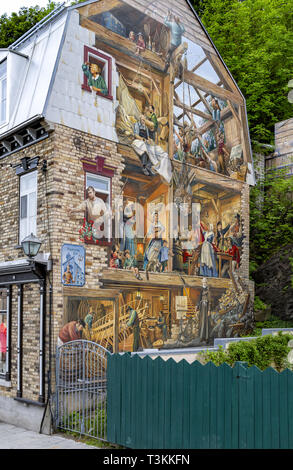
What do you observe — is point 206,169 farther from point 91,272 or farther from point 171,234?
point 91,272

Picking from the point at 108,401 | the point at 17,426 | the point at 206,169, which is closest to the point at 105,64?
the point at 206,169

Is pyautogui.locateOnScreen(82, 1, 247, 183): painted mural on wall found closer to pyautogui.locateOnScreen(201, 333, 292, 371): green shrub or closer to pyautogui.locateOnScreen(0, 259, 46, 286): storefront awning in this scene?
pyautogui.locateOnScreen(0, 259, 46, 286): storefront awning

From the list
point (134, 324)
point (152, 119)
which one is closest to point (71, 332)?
point (134, 324)

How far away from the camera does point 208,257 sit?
1658 centimetres

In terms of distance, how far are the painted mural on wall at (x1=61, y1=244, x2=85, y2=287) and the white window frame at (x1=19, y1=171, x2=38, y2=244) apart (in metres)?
1.11

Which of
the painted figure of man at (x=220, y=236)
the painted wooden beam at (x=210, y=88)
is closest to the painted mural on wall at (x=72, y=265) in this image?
the painted figure of man at (x=220, y=236)

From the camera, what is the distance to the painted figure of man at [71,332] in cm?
1171

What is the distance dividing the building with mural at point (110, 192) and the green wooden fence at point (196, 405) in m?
2.91

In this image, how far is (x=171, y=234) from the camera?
15.3 m

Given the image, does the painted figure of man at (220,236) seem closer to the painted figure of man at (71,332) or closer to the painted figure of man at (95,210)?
the painted figure of man at (95,210)

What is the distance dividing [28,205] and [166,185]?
4.46 meters

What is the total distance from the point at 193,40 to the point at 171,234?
23.7 feet

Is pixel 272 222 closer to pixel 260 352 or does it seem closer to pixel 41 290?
pixel 260 352

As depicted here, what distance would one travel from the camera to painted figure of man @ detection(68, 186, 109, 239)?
42.0 ft
